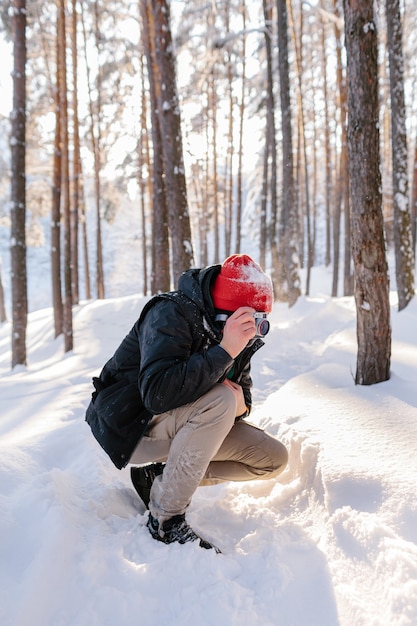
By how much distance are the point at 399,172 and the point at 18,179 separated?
7.04m

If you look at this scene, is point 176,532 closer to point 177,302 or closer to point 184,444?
point 184,444

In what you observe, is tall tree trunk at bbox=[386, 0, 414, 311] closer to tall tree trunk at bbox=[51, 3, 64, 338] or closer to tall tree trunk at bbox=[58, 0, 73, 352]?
tall tree trunk at bbox=[58, 0, 73, 352]

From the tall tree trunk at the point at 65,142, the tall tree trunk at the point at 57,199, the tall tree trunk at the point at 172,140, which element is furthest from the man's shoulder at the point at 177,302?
the tall tree trunk at the point at 57,199

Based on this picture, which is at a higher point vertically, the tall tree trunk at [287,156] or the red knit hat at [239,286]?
the tall tree trunk at [287,156]

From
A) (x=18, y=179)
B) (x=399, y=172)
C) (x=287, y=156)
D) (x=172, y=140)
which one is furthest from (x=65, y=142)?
(x=399, y=172)

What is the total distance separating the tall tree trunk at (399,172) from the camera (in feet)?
27.0

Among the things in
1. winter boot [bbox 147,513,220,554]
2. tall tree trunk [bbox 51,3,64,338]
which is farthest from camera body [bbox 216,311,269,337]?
tall tree trunk [bbox 51,3,64,338]

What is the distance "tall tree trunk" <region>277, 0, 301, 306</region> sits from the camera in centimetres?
1121

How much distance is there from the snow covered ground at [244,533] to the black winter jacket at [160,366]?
0.44 m

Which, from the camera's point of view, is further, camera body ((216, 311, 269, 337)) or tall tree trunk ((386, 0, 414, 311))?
tall tree trunk ((386, 0, 414, 311))

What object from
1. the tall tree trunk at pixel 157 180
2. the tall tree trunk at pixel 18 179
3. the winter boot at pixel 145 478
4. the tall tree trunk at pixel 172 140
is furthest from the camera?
the tall tree trunk at pixel 157 180

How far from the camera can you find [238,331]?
2.18 metres

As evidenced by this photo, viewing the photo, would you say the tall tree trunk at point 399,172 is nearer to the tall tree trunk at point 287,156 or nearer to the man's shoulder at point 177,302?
the tall tree trunk at point 287,156

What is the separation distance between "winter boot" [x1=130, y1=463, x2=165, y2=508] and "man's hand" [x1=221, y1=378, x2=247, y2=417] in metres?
0.56
